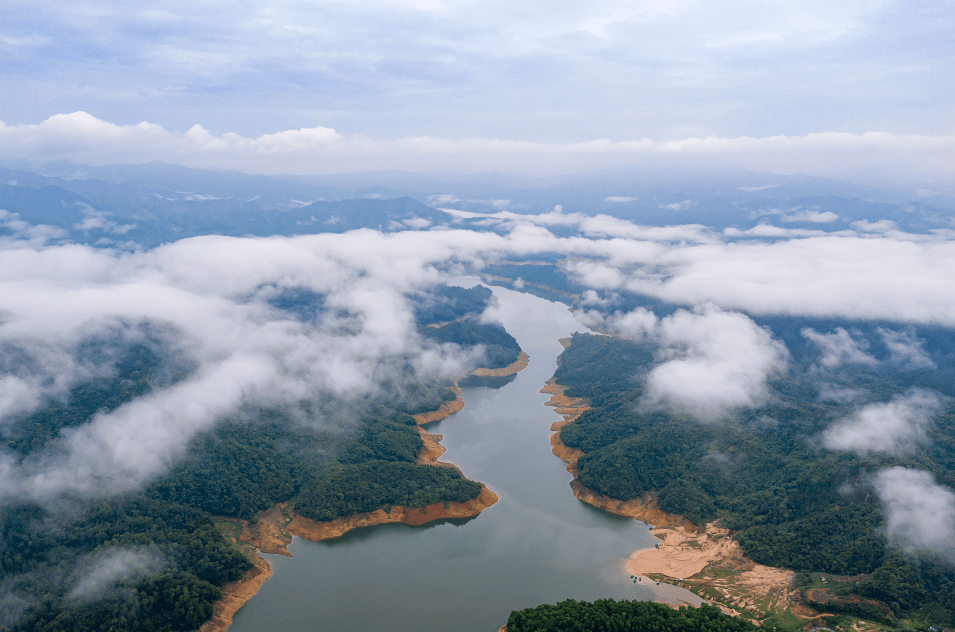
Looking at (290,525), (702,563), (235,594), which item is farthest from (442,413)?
(702,563)

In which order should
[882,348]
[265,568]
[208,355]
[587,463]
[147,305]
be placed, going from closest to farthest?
[265,568], [587,463], [208,355], [147,305], [882,348]

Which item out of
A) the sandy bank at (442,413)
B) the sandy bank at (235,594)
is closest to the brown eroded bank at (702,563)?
the sandy bank at (442,413)

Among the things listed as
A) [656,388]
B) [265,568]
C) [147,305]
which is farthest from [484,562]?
[147,305]

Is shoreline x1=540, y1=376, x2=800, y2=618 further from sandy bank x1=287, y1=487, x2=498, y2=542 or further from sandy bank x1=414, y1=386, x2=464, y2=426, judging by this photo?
sandy bank x1=414, y1=386, x2=464, y2=426

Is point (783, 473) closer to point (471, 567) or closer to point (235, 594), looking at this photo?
point (471, 567)

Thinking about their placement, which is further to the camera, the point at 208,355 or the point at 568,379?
the point at 568,379

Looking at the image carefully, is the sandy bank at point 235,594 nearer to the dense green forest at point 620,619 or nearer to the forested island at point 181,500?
the forested island at point 181,500

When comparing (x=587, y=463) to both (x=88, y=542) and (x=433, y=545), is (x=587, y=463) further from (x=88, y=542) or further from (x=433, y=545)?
(x=88, y=542)
